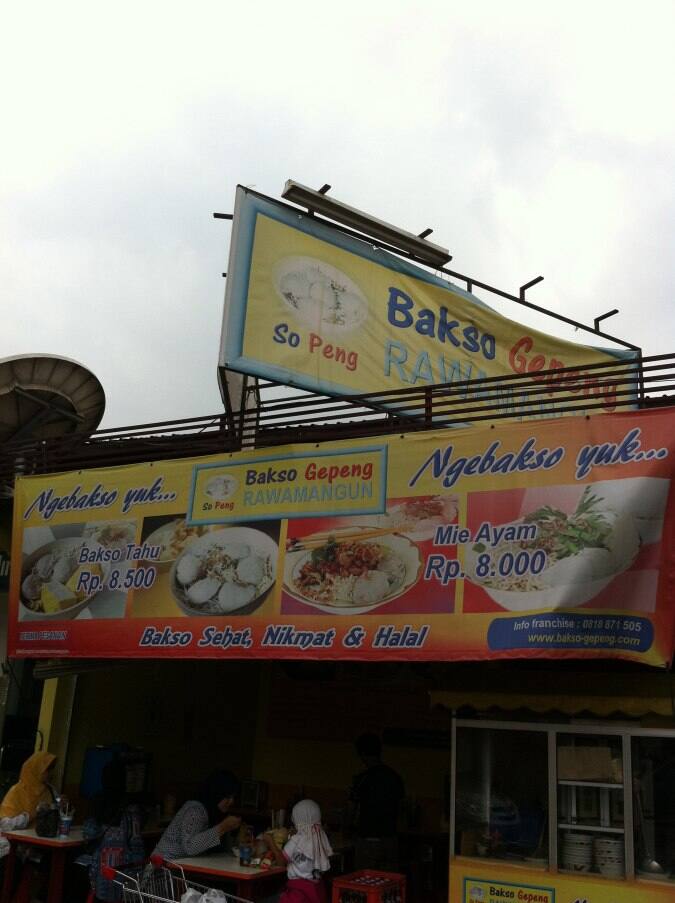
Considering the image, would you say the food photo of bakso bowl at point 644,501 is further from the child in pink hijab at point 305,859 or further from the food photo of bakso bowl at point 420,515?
the child in pink hijab at point 305,859

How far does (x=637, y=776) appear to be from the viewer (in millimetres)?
7395

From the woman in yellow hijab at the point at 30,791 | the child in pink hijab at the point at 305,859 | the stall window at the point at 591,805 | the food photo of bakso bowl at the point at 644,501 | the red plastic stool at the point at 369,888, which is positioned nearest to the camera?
the food photo of bakso bowl at the point at 644,501

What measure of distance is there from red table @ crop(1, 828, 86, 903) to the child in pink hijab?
2614 millimetres

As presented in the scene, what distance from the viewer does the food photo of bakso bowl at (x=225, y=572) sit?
28.0ft

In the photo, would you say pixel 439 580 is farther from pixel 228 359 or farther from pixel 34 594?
pixel 34 594

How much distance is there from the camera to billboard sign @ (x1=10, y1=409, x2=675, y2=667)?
704 centimetres

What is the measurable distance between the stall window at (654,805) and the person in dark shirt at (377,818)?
8.42 ft

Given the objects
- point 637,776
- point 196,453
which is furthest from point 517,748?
point 196,453

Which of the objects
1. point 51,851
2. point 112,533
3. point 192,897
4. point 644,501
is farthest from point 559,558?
point 51,851

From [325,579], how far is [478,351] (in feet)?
12.2

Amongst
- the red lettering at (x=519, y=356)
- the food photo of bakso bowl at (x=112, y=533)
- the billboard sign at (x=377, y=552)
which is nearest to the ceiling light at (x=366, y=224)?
the red lettering at (x=519, y=356)

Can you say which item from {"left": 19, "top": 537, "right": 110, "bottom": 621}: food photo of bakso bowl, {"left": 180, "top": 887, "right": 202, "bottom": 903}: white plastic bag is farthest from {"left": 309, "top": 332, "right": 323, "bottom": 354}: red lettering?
{"left": 180, "top": 887, "right": 202, "bottom": 903}: white plastic bag

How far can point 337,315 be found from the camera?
934cm

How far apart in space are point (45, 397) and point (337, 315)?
551 centimetres
